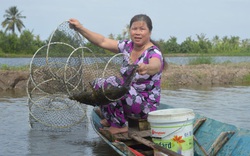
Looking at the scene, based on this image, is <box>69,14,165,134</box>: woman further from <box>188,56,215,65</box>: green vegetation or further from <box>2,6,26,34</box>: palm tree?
<box>2,6,26,34</box>: palm tree

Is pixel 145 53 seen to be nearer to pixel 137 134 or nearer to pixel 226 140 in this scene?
pixel 137 134

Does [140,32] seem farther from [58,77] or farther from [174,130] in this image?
[58,77]

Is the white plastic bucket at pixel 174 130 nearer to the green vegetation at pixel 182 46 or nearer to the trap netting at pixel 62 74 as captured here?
the trap netting at pixel 62 74

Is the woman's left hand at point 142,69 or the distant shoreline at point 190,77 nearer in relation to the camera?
the woman's left hand at point 142,69

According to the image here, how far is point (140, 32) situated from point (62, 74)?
2000mm

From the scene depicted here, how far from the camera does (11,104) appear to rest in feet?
31.2

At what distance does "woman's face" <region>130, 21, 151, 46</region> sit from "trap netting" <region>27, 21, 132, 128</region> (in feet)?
1.85

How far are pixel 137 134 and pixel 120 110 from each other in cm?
32

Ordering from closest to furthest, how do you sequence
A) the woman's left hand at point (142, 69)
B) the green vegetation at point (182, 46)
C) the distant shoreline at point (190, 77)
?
1. the woman's left hand at point (142, 69)
2. the distant shoreline at point (190, 77)
3. the green vegetation at point (182, 46)

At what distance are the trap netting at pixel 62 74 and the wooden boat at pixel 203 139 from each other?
0.77 meters

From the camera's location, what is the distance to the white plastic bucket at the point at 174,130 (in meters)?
3.61

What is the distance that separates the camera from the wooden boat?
3799 mm

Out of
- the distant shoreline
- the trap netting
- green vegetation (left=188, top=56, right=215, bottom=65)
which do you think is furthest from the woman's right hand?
green vegetation (left=188, top=56, right=215, bottom=65)

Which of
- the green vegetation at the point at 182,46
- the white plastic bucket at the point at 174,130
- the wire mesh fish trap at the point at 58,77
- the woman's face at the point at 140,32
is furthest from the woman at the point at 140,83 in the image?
the green vegetation at the point at 182,46
